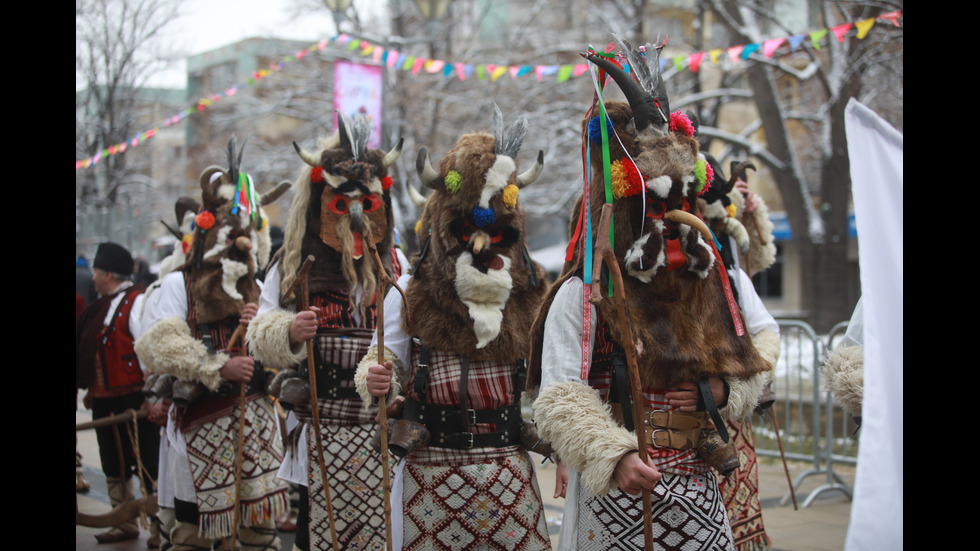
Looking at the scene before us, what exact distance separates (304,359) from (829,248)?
1200 cm

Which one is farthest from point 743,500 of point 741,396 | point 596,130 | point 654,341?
point 596,130

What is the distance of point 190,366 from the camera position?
487 cm

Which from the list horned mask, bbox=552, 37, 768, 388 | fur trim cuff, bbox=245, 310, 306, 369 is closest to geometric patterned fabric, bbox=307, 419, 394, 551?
fur trim cuff, bbox=245, 310, 306, 369

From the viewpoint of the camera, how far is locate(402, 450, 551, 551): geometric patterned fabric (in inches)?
135

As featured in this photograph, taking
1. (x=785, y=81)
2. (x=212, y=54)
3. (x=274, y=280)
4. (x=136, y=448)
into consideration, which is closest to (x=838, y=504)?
(x=274, y=280)

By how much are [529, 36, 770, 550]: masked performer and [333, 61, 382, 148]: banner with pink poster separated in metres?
7.86

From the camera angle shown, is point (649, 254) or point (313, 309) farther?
point (313, 309)

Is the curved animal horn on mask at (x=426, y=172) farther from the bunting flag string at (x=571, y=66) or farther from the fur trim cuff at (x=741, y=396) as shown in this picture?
the bunting flag string at (x=571, y=66)

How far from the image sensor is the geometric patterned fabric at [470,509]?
11.2 feet

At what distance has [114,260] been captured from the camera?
6.81 meters

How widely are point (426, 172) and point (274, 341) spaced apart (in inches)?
52.5

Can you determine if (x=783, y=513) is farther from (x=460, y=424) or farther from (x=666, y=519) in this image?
(x=666, y=519)

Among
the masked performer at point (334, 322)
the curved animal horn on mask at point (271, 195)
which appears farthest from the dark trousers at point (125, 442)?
the masked performer at point (334, 322)

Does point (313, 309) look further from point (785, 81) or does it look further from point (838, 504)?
point (785, 81)
